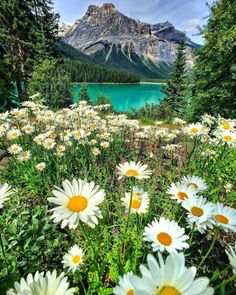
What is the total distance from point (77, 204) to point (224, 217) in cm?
80

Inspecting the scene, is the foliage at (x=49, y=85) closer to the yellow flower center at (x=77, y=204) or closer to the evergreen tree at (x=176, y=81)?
the evergreen tree at (x=176, y=81)

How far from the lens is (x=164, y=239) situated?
1134 mm

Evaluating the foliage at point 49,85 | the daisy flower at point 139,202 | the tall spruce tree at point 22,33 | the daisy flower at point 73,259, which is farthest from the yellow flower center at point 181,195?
the tall spruce tree at point 22,33

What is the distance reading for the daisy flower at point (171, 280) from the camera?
586 mm

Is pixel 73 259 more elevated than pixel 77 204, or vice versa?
pixel 77 204

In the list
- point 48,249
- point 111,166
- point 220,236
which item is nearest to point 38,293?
point 48,249

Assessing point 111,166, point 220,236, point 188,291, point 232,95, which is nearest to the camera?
point 188,291

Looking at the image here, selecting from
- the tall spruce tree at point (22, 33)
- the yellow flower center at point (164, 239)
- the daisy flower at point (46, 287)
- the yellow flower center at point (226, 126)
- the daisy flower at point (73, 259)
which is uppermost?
the tall spruce tree at point (22, 33)

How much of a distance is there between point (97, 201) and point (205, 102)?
10.5 m

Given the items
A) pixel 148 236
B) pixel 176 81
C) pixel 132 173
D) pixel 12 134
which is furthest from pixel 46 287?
pixel 176 81

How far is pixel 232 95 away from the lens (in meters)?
9.68

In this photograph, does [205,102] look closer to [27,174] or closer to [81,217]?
[27,174]

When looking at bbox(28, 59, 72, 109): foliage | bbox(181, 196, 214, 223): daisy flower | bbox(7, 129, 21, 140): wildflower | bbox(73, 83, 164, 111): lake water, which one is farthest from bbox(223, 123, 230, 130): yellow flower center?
bbox(73, 83, 164, 111): lake water

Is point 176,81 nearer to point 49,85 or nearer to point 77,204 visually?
point 49,85
